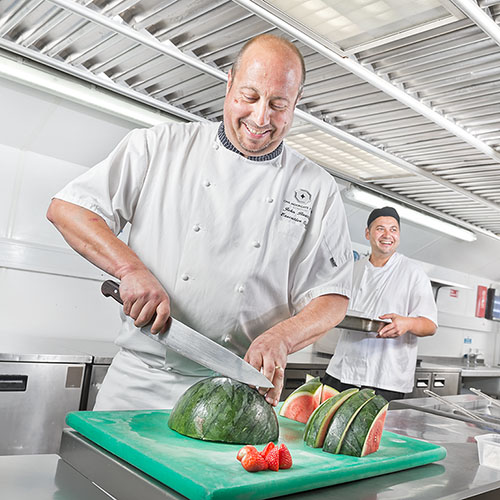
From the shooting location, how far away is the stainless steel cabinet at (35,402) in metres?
3.12

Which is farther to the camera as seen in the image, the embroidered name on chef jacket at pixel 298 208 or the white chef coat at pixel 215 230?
the embroidered name on chef jacket at pixel 298 208

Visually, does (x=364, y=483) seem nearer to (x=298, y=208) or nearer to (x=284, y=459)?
(x=284, y=459)

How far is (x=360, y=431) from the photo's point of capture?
126cm

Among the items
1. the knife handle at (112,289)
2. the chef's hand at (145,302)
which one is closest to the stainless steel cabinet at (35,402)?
the knife handle at (112,289)

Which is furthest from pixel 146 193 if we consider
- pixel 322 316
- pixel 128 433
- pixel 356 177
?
pixel 356 177

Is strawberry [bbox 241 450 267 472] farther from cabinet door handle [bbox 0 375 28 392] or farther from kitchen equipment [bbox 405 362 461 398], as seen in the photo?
kitchen equipment [bbox 405 362 461 398]

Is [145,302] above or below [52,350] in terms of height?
above

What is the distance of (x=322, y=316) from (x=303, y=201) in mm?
384

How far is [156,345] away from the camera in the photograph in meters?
1.66

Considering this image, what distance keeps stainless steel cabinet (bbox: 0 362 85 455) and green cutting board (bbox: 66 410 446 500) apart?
2.04m

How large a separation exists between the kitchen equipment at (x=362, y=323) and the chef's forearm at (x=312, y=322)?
1728 mm

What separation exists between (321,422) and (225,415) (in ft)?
0.75

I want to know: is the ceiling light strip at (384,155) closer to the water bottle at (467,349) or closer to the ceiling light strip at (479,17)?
the ceiling light strip at (479,17)

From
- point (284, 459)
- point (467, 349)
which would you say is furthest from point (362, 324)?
point (467, 349)
